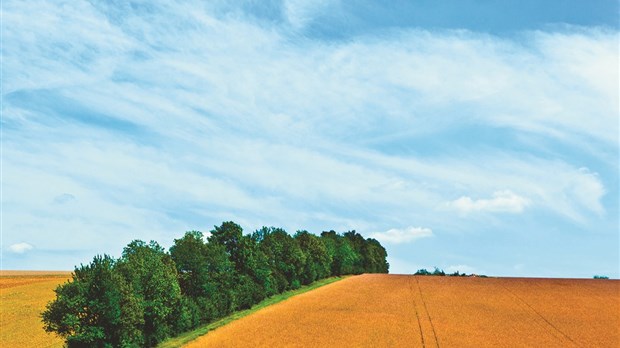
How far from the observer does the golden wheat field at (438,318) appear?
51844 millimetres

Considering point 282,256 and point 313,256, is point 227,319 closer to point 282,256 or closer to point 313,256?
point 282,256

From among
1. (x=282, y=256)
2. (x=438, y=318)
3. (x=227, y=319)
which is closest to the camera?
(x=438, y=318)

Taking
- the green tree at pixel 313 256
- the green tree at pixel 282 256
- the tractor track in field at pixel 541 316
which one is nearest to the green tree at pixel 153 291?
the green tree at pixel 282 256

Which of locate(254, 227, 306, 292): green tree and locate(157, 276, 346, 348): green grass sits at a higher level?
locate(254, 227, 306, 292): green tree

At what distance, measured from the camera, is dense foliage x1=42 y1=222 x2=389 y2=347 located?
155 ft

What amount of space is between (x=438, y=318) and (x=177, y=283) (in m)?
28.8

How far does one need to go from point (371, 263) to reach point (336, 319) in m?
85.7

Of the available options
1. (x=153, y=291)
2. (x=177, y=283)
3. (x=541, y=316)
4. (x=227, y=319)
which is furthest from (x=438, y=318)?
(x=153, y=291)

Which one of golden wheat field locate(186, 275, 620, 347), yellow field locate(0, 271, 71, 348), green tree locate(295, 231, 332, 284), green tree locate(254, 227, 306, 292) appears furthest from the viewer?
green tree locate(295, 231, 332, 284)

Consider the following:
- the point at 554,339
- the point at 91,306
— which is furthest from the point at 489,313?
the point at 91,306

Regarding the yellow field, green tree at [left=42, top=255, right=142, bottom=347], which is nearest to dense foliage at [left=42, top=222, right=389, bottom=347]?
green tree at [left=42, top=255, right=142, bottom=347]

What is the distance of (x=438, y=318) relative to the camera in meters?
62.0

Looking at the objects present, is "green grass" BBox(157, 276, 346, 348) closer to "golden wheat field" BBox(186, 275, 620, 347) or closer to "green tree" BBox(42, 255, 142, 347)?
"golden wheat field" BBox(186, 275, 620, 347)

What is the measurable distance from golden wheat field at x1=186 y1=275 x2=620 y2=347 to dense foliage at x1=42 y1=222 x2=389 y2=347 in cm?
497
